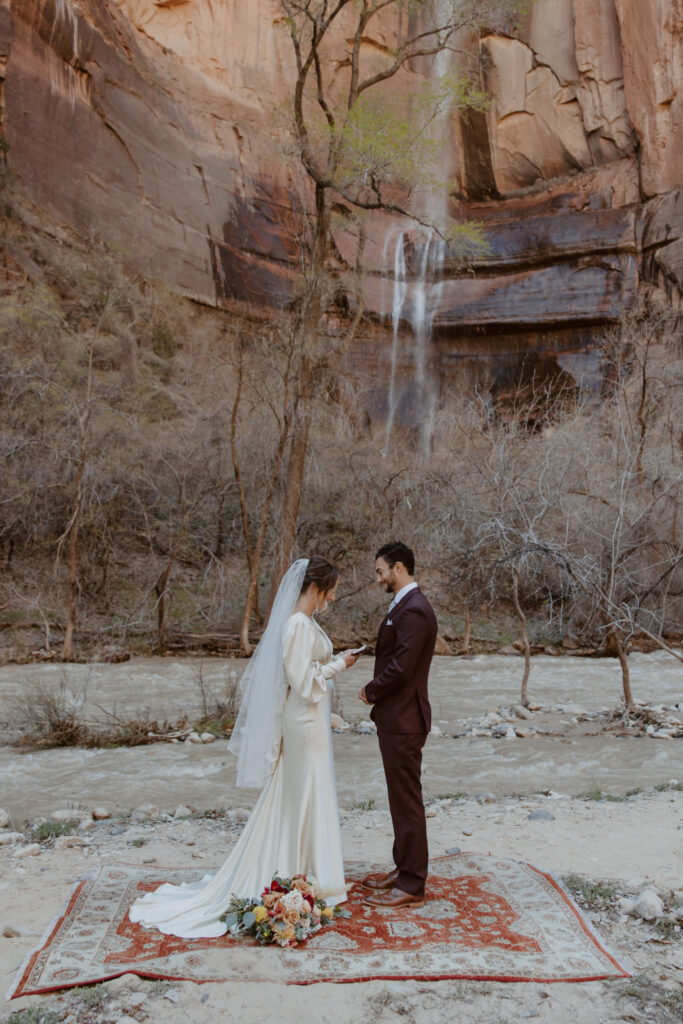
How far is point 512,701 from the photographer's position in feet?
38.8

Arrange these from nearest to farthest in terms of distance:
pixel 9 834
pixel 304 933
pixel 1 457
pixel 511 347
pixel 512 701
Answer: pixel 304 933, pixel 9 834, pixel 512 701, pixel 1 457, pixel 511 347

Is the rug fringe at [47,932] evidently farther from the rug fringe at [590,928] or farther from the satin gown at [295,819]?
the rug fringe at [590,928]

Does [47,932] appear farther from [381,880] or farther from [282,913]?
[381,880]

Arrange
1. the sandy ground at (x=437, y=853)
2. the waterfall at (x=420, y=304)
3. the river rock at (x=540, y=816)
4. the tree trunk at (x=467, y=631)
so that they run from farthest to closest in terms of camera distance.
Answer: the waterfall at (x=420, y=304), the tree trunk at (x=467, y=631), the river rock at (x=540, y=816), the sandy ground at (x=437, y=853)

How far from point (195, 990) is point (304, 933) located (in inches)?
23.3

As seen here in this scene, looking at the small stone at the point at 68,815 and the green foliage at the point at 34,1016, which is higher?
the green foliage at the point at 34,1016

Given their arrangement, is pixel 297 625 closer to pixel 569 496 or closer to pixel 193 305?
pixel 569 496

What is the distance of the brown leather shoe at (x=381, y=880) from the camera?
4227 mm

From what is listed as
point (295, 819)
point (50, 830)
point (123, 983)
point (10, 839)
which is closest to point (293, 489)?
point (50, 830)

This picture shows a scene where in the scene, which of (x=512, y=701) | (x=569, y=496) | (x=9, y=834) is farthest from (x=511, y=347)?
(x=9, y=834)

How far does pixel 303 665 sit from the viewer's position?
3998 millimetres

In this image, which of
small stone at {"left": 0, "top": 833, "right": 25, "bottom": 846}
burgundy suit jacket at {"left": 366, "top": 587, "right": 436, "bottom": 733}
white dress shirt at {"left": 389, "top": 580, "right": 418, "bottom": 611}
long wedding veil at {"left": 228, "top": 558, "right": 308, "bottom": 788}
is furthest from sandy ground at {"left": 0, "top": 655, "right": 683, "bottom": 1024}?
white dress shirt at {"left": 389, "top": 580, "right": 418, "bottom": 611}

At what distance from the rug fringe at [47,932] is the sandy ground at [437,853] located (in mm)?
51

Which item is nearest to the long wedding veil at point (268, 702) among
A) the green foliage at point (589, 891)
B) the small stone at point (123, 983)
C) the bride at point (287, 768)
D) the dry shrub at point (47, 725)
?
the bride at point (287, 768)
